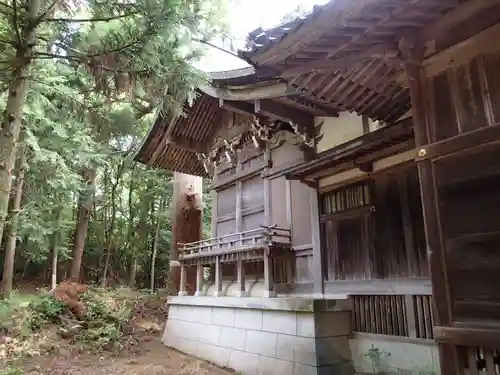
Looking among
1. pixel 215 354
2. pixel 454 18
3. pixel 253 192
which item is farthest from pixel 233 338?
pixel 454 18

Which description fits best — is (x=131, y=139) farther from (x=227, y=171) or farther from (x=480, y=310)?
(x=480, y=310)

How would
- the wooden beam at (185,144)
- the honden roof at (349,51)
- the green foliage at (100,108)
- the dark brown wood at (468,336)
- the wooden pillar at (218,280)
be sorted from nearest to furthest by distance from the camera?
the dark brown wood at (468,336) → the honden roof at (349,51) → the green foliage at (100,108) → the wooden pillar at (218,280) → the wooden beam at (185,144)

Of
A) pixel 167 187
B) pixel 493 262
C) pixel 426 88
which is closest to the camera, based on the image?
pixel 493 262

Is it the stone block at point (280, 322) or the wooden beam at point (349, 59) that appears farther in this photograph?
the stone block at point (280, 322)

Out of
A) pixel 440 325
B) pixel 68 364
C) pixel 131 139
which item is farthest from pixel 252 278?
pixel 131 139

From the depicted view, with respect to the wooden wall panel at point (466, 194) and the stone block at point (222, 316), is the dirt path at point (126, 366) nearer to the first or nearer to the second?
the stone block at point (222, 316)

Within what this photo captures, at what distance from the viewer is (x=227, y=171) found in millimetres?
9914

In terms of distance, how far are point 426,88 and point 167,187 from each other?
1584cm

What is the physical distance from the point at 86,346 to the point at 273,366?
4960mm

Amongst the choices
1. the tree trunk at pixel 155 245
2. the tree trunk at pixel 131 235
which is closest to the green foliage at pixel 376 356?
the tree trunk at pixel 155 245

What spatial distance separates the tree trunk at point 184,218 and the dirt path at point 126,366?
11.1 ft

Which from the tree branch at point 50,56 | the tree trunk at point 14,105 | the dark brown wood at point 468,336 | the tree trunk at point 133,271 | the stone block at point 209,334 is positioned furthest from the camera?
the tree trunk at point 133,271

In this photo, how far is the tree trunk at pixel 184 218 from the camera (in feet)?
39.6

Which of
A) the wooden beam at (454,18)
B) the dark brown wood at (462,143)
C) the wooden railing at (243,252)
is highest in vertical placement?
the wooden beam at (454,18)
